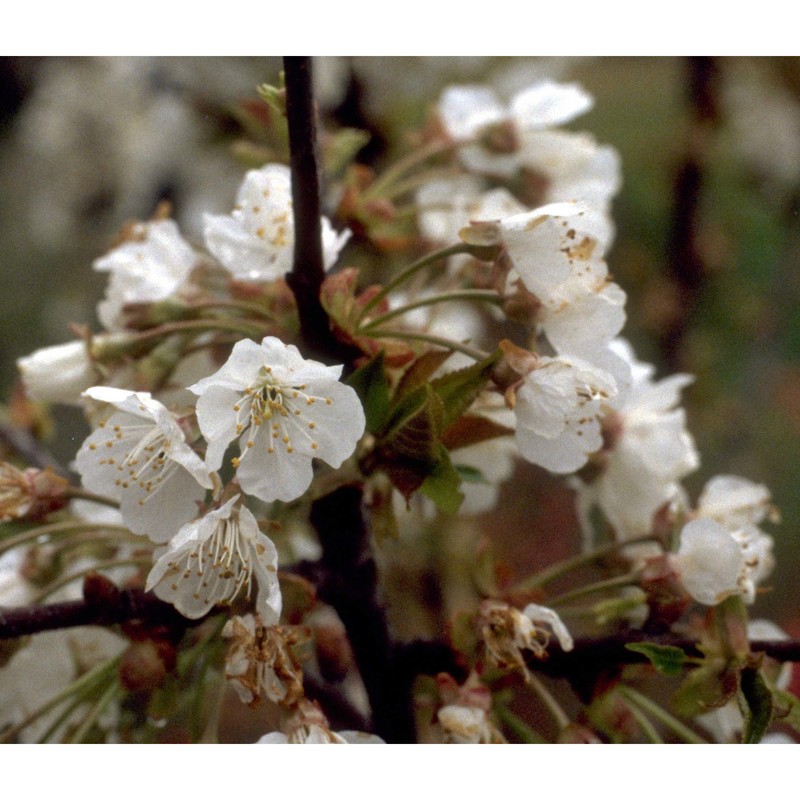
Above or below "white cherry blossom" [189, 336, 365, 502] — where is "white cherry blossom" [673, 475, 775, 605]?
below

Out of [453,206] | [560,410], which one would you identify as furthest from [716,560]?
[453,206]

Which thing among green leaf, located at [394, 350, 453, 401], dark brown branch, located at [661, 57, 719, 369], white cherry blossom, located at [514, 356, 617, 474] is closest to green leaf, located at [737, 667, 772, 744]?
white cherry blossom, located at [514, 356, 617, 474]

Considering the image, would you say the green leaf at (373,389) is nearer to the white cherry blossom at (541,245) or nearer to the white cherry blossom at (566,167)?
the white cherry blossom at (541,245)

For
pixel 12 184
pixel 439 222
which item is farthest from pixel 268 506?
pixel 12 184

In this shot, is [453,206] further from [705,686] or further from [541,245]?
[705,686]

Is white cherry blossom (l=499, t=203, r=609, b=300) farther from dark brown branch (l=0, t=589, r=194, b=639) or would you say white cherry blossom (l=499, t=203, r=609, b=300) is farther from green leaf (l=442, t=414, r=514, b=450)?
dark brown branch (l=0, t=589, r=194, b=639)

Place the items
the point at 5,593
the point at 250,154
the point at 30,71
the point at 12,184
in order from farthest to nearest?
1. the point at 12,184
2. the point at 30,71
3. the point at 250,154
4. the point at 5,593
